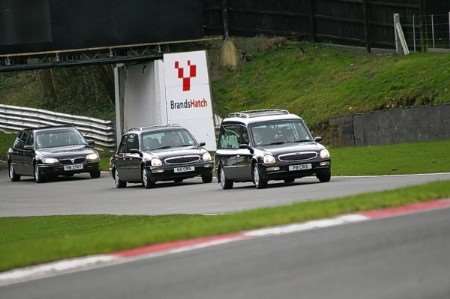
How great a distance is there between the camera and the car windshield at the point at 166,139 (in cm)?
3325

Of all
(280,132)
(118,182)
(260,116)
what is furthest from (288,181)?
(118,182)

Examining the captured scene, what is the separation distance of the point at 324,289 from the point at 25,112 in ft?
154

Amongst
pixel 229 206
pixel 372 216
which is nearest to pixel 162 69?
pixel 229 206

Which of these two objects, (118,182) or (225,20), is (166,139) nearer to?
(118,182)

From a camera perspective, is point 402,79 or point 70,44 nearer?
point 402,79

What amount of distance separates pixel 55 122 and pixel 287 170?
93.1ft

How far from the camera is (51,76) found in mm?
58938

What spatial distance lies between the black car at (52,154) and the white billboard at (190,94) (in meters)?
3.56

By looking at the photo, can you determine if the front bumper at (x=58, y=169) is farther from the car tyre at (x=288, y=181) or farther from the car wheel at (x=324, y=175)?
the car wheel at (x=324, y=175)

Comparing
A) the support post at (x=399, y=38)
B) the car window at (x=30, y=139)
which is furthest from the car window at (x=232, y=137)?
the support post at (x=399, y=38)

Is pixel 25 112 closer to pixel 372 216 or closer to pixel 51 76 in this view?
pixel 51 76

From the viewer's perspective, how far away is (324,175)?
2806cm

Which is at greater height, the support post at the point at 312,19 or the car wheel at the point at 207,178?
the support post at the point at 312,19

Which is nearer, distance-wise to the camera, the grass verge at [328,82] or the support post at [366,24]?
the grass verge at [328,82]
